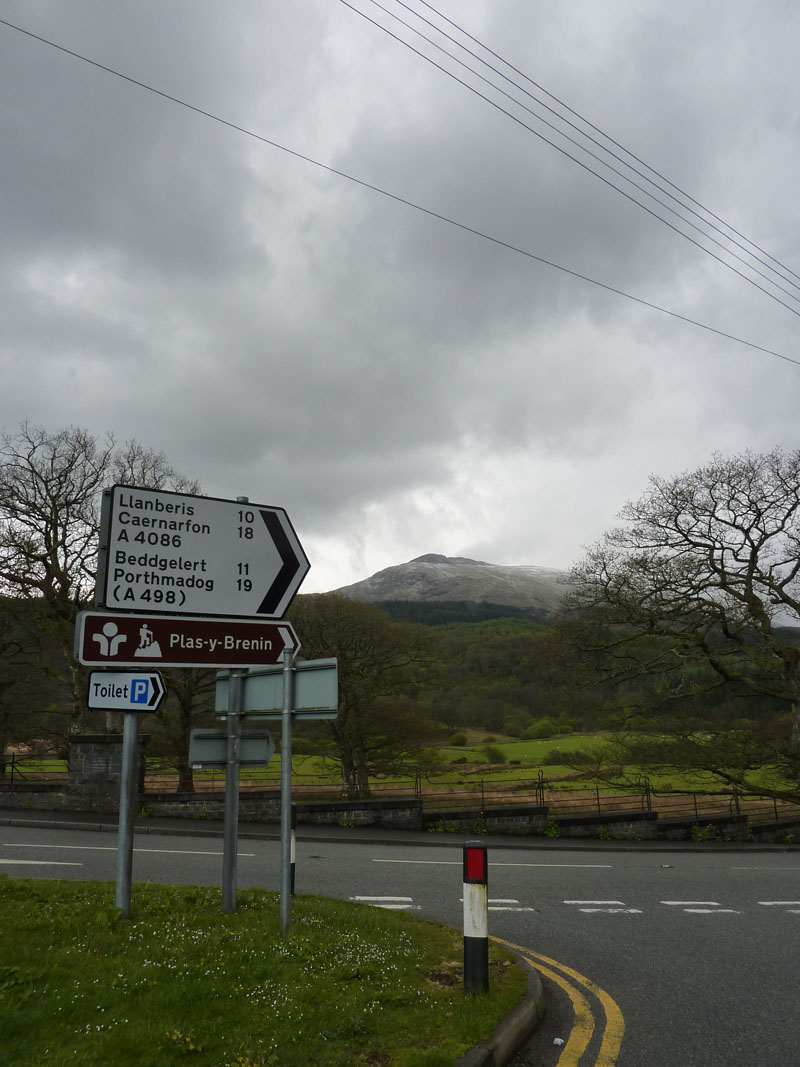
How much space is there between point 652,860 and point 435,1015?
1305 cm

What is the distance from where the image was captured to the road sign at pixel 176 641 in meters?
5.98

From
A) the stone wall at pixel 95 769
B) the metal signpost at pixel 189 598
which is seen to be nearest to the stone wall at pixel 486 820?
the stone wall at pixel 95 769

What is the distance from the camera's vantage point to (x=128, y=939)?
5484 mm

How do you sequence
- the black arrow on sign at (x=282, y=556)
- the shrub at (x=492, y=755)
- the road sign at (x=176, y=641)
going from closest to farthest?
the road sign at (x=176, y=641), the black arrow on sign at (x=282, y=556), the shrub at (x=492, y=755)

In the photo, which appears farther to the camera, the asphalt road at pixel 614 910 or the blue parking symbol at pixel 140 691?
the blue parking symbol at pixel 140 691

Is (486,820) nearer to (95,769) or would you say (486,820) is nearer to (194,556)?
(95,769)

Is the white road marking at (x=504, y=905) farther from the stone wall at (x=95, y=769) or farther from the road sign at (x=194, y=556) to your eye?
the stone wall at (x=95, y=769)

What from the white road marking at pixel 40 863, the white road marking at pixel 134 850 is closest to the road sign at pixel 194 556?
the white road marking at pixel 40 863

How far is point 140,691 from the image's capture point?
6211mm

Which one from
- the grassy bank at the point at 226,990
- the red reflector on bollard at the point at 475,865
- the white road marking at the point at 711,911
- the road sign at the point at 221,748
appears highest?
the road sign at the point at 221,748

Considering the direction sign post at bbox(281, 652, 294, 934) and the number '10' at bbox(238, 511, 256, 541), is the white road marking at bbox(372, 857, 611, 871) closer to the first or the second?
the direction sign post at bbox(281, 652, 294, 934)

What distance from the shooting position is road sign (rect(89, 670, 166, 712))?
20.2 ft

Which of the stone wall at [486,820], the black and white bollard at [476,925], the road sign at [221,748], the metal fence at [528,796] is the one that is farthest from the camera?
the metal fence at [528,796]

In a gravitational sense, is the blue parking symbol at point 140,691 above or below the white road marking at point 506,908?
above
